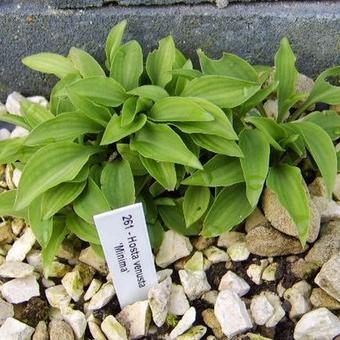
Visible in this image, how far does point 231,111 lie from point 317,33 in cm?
48

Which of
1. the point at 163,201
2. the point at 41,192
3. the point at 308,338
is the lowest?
the point at 308,338

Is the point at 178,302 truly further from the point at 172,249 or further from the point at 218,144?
the point at 218,144

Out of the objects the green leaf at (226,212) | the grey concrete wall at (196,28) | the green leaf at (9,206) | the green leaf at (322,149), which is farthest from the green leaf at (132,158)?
the grey concrete wall at (196,28)

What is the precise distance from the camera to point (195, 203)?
1887 millimetres

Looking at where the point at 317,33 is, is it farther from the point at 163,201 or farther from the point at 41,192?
the point at 41,192

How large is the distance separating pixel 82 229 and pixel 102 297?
18 centimetres

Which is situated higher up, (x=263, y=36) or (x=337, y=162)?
(x=263, y=36)

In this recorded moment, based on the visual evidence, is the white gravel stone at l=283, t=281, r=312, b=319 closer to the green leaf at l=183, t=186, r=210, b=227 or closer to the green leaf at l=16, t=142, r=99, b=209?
the green leaf at l=183, t=186, r=210, b=227

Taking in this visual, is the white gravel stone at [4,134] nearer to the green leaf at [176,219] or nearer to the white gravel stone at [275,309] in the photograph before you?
the green leaf at [176,219]

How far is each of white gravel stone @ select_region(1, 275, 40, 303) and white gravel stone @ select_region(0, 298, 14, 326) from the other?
0.06 ft

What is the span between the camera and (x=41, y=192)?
5.81ft

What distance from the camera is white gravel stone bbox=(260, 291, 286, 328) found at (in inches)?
69.6

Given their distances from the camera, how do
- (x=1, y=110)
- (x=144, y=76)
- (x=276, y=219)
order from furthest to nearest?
1. (x=1, y=110)
2. (x=144, y=76)
3. (x=276, y=219)

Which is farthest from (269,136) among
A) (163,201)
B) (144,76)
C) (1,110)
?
(1,110)
